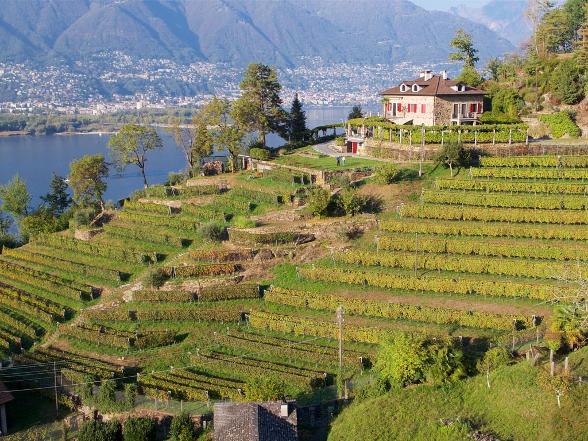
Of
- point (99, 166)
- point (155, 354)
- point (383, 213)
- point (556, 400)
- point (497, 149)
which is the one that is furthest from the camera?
point (99, 166)

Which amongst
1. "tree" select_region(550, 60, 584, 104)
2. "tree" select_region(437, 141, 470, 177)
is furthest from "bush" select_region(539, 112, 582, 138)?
"tree" select_region(437, 141, 470, 177)

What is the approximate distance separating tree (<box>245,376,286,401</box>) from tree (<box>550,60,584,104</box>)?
139 feet

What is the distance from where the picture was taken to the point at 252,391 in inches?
1070

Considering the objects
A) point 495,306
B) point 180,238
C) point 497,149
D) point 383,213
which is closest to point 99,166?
point 180,238

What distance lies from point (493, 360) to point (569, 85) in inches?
1513

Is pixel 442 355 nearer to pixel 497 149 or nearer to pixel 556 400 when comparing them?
pixel 556 400

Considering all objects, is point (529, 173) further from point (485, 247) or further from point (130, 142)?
point (130, 142)

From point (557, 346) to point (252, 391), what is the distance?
Answer: 12900 millimetres

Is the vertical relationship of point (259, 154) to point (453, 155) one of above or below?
below

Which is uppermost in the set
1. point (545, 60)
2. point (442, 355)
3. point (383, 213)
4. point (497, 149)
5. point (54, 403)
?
point (545, 60)

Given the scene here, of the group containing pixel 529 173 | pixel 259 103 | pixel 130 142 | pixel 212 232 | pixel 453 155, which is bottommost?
pixel 212 232

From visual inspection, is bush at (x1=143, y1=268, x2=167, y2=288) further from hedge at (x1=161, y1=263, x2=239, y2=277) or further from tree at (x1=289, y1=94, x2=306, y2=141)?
tree at (x1=289, y1=94, x2=306, y2=141)

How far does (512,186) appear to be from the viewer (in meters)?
42.3

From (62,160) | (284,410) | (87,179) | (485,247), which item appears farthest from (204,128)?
(62,160)
